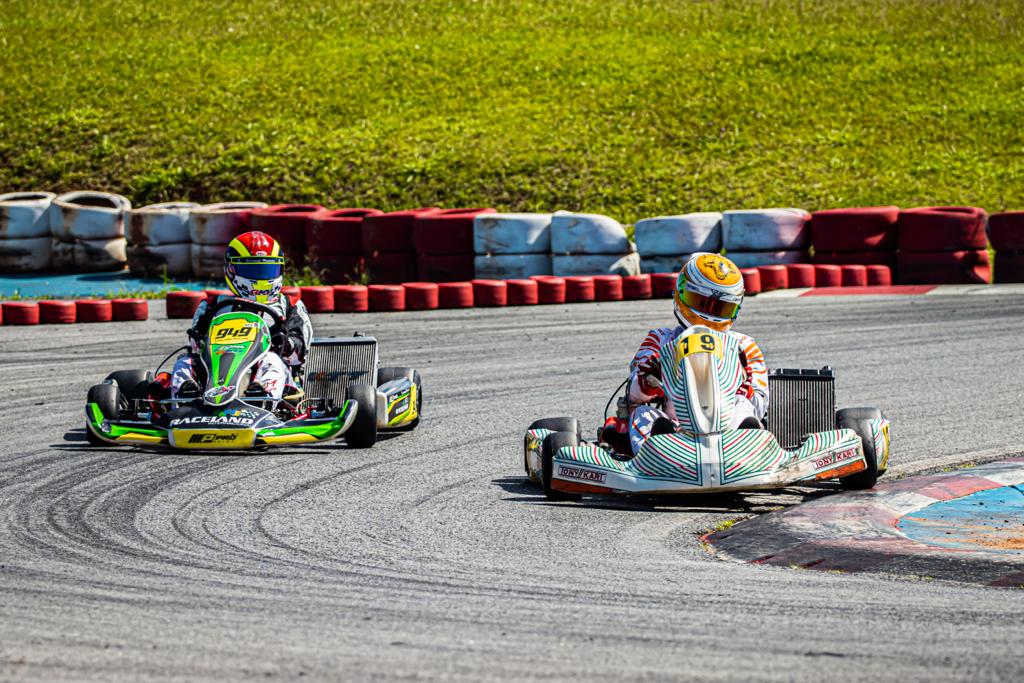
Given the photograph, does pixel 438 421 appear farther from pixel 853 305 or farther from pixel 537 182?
pixel 537 182

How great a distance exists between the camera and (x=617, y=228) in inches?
680

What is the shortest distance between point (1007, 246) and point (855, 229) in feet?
5.44

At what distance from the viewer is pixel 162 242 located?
18.6m

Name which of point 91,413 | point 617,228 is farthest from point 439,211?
point 91,413

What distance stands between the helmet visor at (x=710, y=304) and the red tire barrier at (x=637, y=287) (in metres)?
8.81

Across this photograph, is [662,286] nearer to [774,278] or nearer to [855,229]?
[774,278]

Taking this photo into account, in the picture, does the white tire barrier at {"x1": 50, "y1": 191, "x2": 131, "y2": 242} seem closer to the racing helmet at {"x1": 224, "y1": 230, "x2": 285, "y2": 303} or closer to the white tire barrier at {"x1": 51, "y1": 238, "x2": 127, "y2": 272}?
the white tire barrier at {"x1": 51, "y1": 238, "x2": 127, "y2": 272}

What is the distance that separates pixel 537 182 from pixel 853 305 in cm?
777

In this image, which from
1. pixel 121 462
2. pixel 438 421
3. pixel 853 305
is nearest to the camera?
pixel 121 462

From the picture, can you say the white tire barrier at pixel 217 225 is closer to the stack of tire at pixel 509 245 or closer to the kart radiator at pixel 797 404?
the stack of tire at pixel 509 245

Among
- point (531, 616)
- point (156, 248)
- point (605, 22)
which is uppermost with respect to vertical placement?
point (605, 22)

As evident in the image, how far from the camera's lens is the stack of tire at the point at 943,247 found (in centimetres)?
1659

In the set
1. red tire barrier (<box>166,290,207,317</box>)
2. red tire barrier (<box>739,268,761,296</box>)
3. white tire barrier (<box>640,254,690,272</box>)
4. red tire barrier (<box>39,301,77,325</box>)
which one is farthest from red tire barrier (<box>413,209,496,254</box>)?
red tire barrier (<box>39,301,77,325</box>)

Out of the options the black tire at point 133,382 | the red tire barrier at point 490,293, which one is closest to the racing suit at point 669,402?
the black tire at point 133,382
